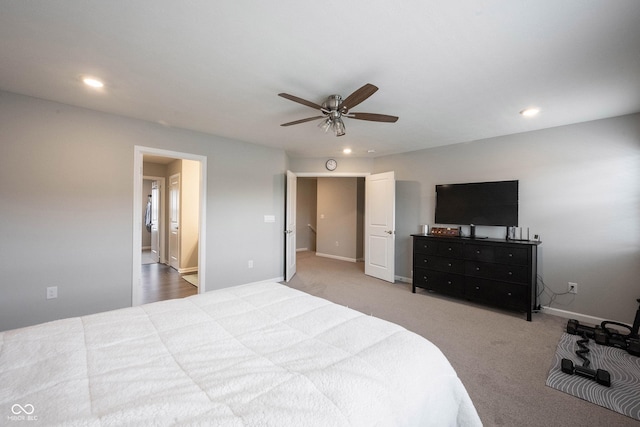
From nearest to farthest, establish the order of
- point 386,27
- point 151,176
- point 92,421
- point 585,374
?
1. point 92,421
2. point 386,27
3. point 585,374
4. point 151,176

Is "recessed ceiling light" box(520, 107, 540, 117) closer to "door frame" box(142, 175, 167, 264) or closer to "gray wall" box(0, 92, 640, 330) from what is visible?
"gray wall" box(0, 92, 640, 330)

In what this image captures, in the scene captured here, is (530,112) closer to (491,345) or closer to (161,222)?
(491,345)

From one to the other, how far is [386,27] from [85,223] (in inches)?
140

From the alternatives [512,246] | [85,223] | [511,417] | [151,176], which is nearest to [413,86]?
[512,246]

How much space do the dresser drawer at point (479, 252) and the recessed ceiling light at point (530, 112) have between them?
1647 mm

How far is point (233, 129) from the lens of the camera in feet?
11.8

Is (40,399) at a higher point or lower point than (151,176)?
lower

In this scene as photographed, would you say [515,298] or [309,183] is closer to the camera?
[515,298]

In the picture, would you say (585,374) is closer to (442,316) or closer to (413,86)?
(442,316)

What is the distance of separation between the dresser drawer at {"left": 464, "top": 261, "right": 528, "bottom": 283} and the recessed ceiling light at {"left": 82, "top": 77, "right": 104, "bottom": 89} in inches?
184

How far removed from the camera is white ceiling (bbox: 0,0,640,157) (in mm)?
1484

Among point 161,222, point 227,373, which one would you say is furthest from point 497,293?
point 161,222

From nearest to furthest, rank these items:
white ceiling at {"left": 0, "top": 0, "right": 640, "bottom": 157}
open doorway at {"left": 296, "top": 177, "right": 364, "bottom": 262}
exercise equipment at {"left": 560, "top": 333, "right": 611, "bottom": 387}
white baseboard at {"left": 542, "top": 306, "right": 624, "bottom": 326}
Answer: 1. white ceiling at {"left": 0, "top": 0, "right": 640, "bottom": 157}
2. exercise equipment at {"left": 560, "top": 333, "right": 611, "bottom": 387}
3. white baseboard at {"left": 542, "top": 306, "right": 624, "bottom": 326}
4. open doorway at {"left": 296, "top": 177, "right": 364, "bottom": 262}

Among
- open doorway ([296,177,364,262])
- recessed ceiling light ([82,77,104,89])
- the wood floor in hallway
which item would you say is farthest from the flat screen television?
recessed ceiling light ([82,77,104,89])
